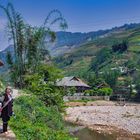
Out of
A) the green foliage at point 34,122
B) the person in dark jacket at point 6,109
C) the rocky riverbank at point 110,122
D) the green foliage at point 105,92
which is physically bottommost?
the green foliage at point 105,92

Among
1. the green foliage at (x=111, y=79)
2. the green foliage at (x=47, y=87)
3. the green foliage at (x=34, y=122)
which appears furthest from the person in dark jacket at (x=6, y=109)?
the green foliage at (x=111, y=79)

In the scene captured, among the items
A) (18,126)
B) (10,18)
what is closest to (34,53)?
(10,18)

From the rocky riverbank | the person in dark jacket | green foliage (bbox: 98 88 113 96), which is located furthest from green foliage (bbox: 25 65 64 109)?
green foliage (bbox: 98 88 113 96)

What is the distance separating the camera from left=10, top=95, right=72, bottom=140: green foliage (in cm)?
2170

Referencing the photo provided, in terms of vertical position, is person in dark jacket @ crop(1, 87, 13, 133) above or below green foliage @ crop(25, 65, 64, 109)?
above

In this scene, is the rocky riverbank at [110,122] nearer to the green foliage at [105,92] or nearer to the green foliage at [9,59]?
the green foliage at [9,59]

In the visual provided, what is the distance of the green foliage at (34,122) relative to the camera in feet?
71.2

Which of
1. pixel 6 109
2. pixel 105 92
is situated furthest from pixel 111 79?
pixel 6 109

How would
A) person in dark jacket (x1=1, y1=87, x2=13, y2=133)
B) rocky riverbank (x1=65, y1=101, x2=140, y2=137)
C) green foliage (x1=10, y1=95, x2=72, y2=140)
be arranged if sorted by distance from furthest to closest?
rocky riverbank (x1=65, y1=101, x2=140, y2=137)
green foliage (x1=10, y1=95, x2=72, y2=140)
person in dark jacket (x1=1, y1=87, x2=13, y2=133)

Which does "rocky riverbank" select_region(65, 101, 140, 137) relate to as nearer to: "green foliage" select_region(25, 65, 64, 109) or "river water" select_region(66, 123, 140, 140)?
"river water" select_region(66, 123, 140, 140)

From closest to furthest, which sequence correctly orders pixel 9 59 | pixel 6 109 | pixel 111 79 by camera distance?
pixel 6 109 → pixel 9 59 → pixel 111 79

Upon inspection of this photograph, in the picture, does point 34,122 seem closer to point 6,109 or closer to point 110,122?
point 6,109

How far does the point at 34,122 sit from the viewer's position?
26.0 meters

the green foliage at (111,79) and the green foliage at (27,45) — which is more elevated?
the green foliage at (27,45)
